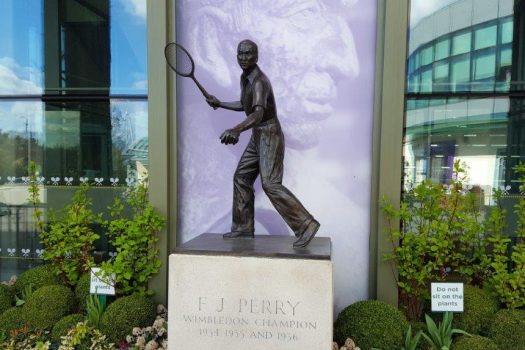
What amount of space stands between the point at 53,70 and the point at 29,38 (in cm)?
53

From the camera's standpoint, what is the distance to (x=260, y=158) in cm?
318

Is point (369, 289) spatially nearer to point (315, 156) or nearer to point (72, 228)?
point (315, 156)

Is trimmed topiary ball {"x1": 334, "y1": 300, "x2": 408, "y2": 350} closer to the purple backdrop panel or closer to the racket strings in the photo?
the purple backdrop panel

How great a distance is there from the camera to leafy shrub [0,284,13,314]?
Result: 3996mm

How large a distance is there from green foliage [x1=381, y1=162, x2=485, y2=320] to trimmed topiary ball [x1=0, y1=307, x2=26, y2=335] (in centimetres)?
358

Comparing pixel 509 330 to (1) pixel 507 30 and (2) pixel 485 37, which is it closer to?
(2) pixel 485 37

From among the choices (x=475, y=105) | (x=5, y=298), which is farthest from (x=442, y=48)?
(x=5, y=298)

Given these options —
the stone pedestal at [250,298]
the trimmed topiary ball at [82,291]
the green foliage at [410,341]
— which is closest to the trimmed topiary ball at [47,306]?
the trimmed topiary ball at [82,291]

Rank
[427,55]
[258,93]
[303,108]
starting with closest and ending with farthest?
1. [258,93]
2. [303,108]
3. [427,55]

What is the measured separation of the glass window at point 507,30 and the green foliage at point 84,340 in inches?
201

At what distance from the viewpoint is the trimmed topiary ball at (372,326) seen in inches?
126

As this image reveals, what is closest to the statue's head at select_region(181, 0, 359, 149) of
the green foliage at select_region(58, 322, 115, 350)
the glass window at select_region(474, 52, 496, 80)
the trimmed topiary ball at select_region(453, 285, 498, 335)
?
the glass window at select_region(474, 52, 496, 80)

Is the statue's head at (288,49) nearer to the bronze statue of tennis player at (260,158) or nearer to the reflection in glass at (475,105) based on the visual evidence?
the bronze statue of tennis player at (260,158)

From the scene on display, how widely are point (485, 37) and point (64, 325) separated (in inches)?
206
